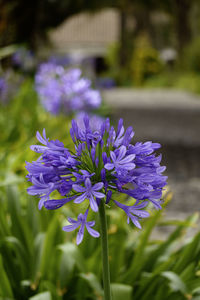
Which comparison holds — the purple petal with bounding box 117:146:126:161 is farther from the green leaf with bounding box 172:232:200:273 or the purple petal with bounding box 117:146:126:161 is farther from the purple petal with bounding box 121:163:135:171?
the green leaf with bounding box 172:232:200:273

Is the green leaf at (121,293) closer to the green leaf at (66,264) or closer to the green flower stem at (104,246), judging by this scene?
the green leaf at (66,264)

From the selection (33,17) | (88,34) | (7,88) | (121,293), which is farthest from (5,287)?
(88,34)

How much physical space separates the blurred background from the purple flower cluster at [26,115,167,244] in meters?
0.65

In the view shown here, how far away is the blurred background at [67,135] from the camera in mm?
1689

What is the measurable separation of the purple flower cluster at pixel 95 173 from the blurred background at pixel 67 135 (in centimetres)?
65

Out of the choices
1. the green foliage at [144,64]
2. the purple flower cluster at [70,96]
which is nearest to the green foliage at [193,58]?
the green foliage at [144,64]

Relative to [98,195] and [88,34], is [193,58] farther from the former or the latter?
[88,34]

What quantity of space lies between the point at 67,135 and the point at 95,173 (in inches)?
108

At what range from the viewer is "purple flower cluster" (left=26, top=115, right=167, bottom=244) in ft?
2.91

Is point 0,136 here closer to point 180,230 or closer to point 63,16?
point 180,230

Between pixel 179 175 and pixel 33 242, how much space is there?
11.3 feet

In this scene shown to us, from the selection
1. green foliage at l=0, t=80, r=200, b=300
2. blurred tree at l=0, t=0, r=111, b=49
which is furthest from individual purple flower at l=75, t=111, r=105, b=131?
blurred tree at l=0, t=0, r=111, b=49

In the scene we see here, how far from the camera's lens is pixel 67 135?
370 cm

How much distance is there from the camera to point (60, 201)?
2.96 ft
